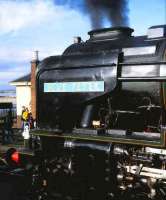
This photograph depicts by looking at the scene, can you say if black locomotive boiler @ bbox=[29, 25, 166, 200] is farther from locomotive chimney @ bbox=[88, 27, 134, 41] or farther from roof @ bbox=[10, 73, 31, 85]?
roof @ bbox=[10, 73, 31, 85]

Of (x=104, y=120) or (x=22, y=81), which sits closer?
(x=104, y=120)

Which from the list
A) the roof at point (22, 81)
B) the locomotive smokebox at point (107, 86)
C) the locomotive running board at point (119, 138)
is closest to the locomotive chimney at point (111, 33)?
the locomotive smokebox at point (107, 86)

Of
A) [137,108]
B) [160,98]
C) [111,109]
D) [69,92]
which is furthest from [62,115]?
[160,98]

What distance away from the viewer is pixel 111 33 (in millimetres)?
8430

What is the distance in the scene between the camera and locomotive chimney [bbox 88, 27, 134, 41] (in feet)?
27.3

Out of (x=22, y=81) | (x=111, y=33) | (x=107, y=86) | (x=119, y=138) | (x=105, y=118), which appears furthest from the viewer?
(x=22, y=81)

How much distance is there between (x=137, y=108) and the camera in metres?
7.44

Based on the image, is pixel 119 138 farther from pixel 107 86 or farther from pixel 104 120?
pixel 107 86

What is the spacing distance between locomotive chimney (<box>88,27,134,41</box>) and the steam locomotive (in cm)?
2

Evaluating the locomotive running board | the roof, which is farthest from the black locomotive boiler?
the roof

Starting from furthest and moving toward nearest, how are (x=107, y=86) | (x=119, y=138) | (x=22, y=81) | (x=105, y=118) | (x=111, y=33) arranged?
(x=22, y=81)
(x=111, y=33)
(x=105, y=118)
(x=107, y=86)
(x=119, y=138)

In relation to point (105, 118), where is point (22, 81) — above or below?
above

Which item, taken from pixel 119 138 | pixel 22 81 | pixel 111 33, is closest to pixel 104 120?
pixel 119 138

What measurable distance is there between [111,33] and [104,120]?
1.93 meters
